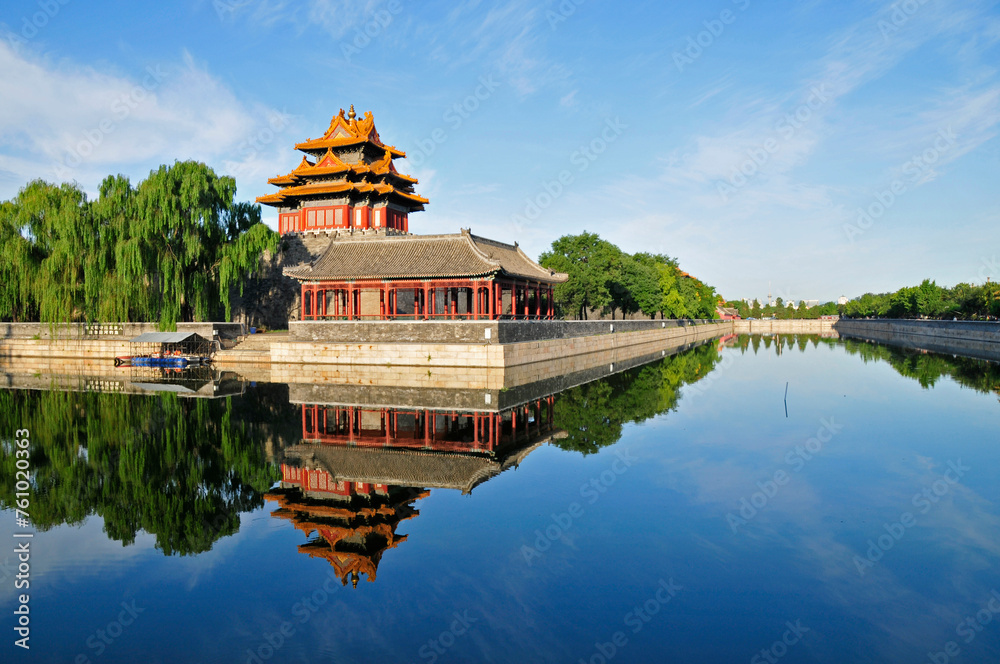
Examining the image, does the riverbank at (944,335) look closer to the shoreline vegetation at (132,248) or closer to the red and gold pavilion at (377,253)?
the red and gold pavilion at (377,253)

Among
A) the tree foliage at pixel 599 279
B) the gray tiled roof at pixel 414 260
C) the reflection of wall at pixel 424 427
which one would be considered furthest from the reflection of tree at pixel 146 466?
the tree foliage at pixel 599 279

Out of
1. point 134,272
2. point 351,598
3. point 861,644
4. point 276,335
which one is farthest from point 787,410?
point 134,272

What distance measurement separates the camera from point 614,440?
1388cm

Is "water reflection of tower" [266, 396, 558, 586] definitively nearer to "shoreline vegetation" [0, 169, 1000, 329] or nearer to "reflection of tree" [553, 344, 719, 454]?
"reflection of tree" [553, 344, 719, 454]

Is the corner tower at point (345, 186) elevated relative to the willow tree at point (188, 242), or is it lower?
elevated

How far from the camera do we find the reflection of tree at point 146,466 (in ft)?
27.6

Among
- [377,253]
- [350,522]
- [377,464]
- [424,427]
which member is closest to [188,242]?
[377,253]

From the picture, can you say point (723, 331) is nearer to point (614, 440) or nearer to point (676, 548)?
point (614, 440)

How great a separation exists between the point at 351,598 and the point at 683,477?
639cm

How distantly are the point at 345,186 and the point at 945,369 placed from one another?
32536 mm

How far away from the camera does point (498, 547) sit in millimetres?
7570

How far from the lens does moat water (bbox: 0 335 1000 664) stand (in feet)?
18.0

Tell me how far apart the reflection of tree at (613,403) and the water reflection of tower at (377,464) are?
2.23 ft

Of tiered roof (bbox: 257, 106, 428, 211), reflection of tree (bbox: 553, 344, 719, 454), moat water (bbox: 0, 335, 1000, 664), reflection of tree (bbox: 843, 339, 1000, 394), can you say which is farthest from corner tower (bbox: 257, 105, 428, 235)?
reflection of tree (bbox: 843, 339, 1000, 394)
